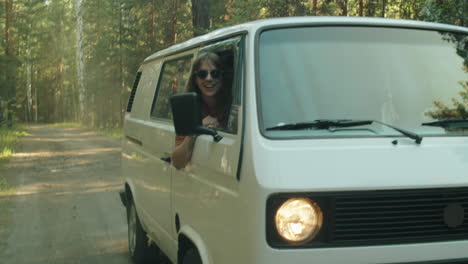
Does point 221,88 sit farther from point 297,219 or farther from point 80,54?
point 80,54

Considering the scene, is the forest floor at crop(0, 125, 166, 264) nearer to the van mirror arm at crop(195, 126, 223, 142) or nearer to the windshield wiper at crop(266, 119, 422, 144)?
the van mirror arm at crop(195, 126, 223, 142)

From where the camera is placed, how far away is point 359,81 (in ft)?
12.3

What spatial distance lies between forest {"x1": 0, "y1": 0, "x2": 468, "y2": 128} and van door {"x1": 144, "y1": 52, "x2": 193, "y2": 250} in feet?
21.7

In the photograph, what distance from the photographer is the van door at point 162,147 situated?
16.8 feet

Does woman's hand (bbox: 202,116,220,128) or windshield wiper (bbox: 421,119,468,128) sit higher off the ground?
windshield wiper (bbox: 421,119,468,128)

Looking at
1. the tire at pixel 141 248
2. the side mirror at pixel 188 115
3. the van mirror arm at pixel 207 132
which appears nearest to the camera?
the side mirror at pixel 188 115

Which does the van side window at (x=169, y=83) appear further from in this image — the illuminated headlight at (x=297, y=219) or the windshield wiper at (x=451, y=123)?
the illuminated headlight at (x=297, y=219)

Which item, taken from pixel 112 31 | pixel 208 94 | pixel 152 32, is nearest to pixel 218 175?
pixel 208 94

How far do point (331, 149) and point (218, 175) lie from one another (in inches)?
31.3

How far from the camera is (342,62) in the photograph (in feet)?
12.3

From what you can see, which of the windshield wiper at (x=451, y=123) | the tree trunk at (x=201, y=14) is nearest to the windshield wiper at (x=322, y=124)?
the windshield wiper at (x=451, y=123)

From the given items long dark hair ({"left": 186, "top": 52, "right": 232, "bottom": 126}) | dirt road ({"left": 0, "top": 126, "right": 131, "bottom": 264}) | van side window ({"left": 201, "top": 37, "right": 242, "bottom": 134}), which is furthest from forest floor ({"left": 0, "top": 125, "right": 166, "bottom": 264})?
van side window ({"left": 201, "top": 37, "right": 242, "bottom": 134})

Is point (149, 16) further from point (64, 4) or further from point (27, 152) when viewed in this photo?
point (64, 4)

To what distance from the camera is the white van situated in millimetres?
3094
